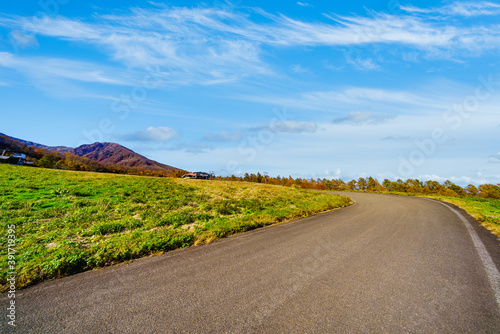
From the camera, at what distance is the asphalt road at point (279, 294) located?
3.09 m

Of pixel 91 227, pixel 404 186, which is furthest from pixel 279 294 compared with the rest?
pixel 404 186

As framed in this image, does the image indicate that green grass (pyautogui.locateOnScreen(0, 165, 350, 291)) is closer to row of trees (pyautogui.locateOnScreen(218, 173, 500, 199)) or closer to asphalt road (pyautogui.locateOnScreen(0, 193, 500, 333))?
asphalt road (pyautogui.locateOnScreen(0, 193, 500, 333))

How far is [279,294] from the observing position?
3854 millimetres

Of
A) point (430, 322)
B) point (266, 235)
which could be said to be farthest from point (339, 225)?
point (430, 322)

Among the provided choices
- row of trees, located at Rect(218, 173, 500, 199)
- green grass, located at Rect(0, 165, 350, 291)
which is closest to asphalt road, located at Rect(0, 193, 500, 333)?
green grass, located at Rect(0, 165, 350, 291)

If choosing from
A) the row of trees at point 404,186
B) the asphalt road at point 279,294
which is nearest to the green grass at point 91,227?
the asphalt road at point 279,294

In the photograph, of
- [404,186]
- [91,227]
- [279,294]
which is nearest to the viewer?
[279,294]

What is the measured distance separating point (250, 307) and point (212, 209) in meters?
9.55

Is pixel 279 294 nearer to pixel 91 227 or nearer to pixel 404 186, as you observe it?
pixel 91 227

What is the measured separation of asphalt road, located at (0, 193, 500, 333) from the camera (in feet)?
10.1

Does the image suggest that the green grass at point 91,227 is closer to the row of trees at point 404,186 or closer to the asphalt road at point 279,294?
the asphalt road at point 279,294

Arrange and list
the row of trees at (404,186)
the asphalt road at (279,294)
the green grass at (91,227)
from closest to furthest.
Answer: the asphalt road at (279,294)
the green grass at (91,227)
the row of trees at (404,186)

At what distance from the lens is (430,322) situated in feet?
10.4

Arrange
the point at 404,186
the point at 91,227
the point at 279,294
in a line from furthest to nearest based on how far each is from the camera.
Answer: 1. the point at 404,186
2. the point at 91,227
3. the point at 279,294
